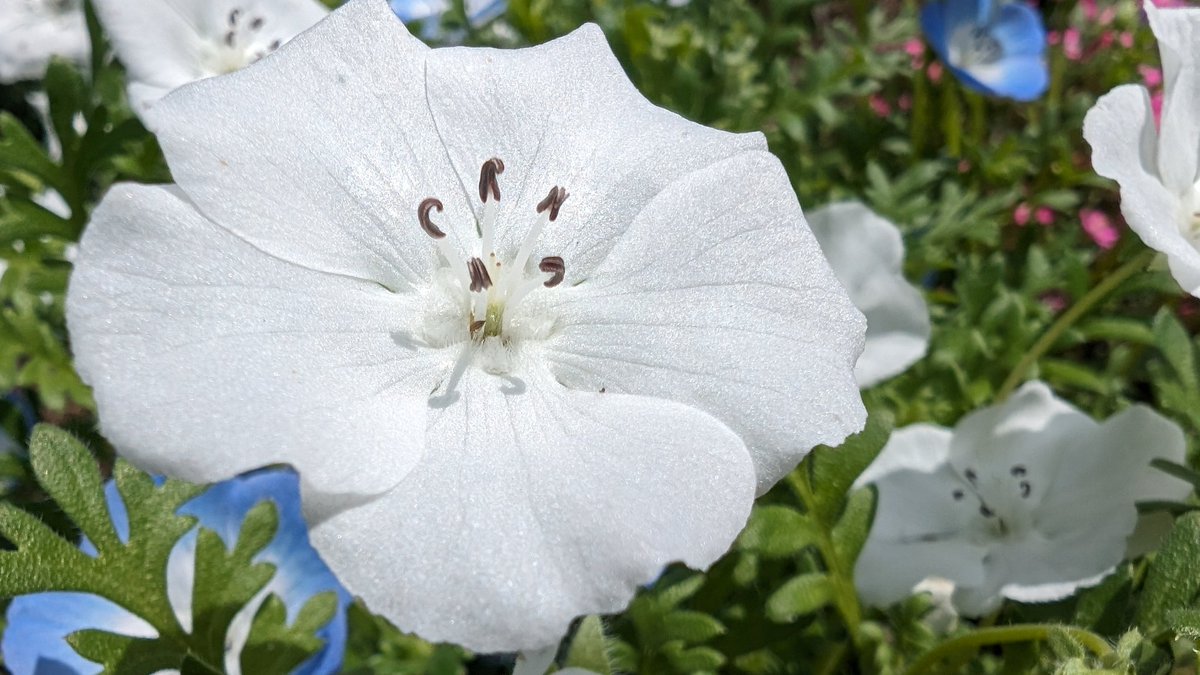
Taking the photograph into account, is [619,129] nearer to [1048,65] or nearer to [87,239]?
[87,239]

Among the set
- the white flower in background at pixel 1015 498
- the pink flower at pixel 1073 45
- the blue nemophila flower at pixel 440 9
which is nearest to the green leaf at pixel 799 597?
the white flower in background at pixel 1015 498

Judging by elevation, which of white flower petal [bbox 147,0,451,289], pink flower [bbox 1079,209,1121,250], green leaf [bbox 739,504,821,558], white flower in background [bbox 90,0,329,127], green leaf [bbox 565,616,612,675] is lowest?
pink flower [bbox 1079,209,1121,250]

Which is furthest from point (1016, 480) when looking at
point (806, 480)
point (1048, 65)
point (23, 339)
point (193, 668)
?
point (1048, 65)

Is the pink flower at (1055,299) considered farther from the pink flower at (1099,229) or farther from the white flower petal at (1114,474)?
the white flower petal at (1114,474)

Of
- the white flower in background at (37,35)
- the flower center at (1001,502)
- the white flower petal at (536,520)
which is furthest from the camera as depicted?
the white flower in background at (37,35)

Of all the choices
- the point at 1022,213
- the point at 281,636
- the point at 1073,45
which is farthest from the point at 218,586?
the point at 1073,45

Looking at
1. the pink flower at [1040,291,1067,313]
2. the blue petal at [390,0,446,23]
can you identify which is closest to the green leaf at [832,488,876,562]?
the blue petal at [390,0,446,23]

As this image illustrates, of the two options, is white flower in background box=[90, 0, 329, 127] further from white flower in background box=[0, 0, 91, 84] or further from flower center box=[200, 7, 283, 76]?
white flower in background box=[0, 0, 91, 84]

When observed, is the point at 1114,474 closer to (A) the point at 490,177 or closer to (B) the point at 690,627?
(B) the point at 690,627
